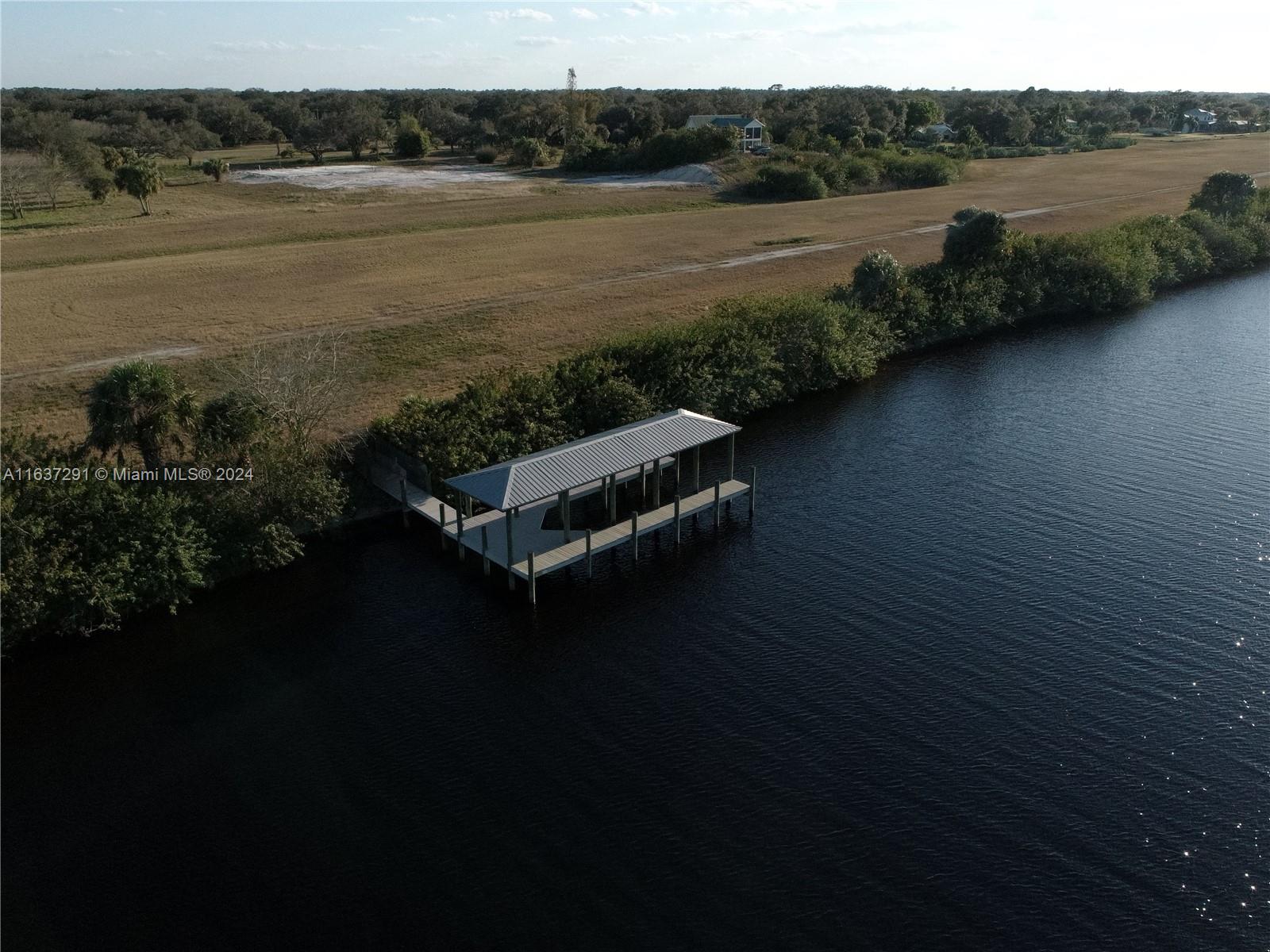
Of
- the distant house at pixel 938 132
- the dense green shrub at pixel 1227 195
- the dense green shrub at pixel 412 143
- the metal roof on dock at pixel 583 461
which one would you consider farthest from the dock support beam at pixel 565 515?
the distant house at pixel 938 132

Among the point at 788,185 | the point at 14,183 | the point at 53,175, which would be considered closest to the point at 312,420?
the point at 14,183

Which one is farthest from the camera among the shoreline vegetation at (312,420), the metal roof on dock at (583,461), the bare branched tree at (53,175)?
the bare branched tree at (53,175)

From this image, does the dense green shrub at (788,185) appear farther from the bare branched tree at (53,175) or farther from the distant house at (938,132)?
the bare branched tree at (53,175)

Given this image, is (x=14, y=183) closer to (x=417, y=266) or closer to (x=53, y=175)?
(x=53, y=175)

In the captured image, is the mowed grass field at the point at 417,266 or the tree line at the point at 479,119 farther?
the tree line at the point at 479,119

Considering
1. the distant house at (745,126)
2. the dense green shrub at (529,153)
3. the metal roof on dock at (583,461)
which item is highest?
the distant house at (745,126)

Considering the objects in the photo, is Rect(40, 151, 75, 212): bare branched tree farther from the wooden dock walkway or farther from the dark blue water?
the dark blue water

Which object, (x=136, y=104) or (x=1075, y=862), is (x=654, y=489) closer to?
(x=1075, y=862)
